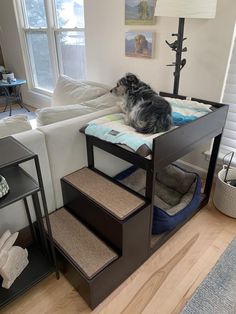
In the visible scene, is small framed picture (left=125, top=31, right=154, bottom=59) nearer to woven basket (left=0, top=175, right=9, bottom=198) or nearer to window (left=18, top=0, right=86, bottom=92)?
window (left=18, top=0, right=86, bottom=92)

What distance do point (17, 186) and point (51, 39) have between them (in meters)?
2.94

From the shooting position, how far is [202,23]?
5.55ft

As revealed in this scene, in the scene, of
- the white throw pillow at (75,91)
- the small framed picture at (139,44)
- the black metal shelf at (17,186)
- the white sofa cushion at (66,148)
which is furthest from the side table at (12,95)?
the black metal shelf at (17,186)

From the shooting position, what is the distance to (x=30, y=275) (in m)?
1.26

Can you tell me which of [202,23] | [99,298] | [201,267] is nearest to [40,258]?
[99,298]

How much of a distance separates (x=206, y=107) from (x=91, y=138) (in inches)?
30.1

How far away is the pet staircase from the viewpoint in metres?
1.17

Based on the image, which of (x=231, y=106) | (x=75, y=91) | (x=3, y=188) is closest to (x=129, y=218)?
(x=3, y=188)

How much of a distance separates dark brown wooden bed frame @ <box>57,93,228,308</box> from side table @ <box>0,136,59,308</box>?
156 millimetres

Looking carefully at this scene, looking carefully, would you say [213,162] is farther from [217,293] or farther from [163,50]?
[163,50]

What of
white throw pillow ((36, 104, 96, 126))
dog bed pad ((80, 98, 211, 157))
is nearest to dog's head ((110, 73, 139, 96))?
dog bed pad ((80, 98, 211, 157))

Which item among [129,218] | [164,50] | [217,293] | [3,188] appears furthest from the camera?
[164,50]

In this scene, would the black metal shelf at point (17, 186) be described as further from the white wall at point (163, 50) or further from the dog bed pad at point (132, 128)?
the white wall at point (163, 50)

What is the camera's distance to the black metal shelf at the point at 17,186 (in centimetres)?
94
